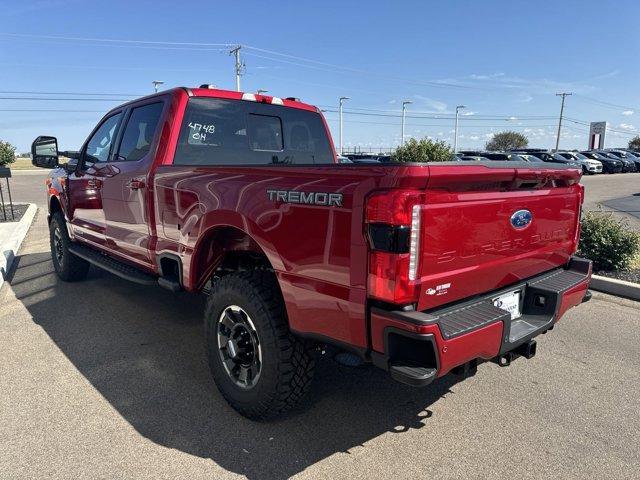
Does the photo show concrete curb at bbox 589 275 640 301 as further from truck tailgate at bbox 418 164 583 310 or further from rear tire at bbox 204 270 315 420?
rear tire at bbox 204 270 315 420

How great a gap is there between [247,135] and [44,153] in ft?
10.1

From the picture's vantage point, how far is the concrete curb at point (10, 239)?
22.9 ft

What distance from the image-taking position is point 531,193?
281 cm

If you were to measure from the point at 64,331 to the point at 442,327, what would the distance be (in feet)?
12.8

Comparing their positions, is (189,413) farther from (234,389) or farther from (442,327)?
(442,327)

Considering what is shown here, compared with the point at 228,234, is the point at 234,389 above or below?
below

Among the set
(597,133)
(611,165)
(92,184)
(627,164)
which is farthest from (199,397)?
(597,133)

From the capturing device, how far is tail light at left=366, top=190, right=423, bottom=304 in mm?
2107

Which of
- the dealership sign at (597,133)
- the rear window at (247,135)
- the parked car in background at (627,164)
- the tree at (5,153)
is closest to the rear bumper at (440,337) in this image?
the rear window at (247,135)

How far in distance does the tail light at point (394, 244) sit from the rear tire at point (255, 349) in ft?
2.62

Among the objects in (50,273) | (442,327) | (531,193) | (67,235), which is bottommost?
(50,273)

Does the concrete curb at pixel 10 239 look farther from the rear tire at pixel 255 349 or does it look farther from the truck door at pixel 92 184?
the rear tire at pixel 255 349

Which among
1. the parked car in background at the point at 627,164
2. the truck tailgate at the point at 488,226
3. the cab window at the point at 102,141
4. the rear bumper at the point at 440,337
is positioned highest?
the cab window at the point at 102,141

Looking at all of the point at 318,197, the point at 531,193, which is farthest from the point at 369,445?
the point at 531,193
